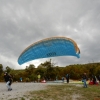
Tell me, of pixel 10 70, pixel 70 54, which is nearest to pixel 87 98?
pixel 70 54

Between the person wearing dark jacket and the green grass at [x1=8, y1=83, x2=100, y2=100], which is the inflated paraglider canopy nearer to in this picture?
the person wearing dark jacket

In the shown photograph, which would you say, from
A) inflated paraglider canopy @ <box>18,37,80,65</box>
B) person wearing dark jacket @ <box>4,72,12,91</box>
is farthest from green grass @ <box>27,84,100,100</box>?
inflated paraglider canopy @ <box>18,37,80,65</box>

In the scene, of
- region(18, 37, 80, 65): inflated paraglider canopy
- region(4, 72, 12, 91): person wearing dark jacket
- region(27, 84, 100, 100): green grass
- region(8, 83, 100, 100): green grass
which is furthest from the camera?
region(18, 37, 80, 65): inflated paraglider canopy

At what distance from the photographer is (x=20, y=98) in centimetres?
1435

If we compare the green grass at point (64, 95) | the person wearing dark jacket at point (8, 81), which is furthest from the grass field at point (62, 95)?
the person wearing dark jacket at point (8, 81)

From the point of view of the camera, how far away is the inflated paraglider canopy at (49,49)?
96.1 feet

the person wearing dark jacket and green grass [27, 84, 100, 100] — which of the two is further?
the person wearing dark jacket

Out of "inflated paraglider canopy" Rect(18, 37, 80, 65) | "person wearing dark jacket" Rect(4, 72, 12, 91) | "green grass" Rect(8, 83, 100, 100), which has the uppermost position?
"inflated paraglider canopy" Rect(18, 37, 80, 65)

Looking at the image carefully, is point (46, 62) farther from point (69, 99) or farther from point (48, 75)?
point (69, 99)

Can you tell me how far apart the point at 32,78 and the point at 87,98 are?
163 ft

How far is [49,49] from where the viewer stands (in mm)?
30656

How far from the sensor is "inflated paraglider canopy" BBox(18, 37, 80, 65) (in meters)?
29.3

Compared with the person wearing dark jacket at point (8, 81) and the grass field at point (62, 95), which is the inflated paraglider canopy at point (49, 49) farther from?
the grass field at point (62, 95)

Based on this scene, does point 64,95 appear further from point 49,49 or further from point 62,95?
point 49,49
